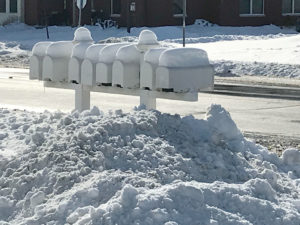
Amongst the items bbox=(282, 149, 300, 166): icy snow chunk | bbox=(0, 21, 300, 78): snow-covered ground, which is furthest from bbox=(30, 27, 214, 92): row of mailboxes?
bbox=(0, 21, 300, 78): snow-covered ground

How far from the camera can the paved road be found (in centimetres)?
1550

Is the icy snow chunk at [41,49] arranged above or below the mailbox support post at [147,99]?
above

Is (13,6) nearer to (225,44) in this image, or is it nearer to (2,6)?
(2,6)

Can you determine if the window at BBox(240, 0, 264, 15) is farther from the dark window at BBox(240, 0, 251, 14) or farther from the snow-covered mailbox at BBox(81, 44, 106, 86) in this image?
the snow-covered mailbox at BBox(81, 44, 106, 86)

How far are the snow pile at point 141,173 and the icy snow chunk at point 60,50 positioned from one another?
232cm

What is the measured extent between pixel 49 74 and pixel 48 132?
3001 millimetres

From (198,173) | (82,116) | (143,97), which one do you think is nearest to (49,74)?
(143,97)

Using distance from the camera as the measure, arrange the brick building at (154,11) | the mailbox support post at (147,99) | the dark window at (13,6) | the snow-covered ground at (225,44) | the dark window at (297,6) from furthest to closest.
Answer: the dark window at (13,6) < the dark window at (297,6) < the brick building at (154,11) < the snow-covered ground at (225,44) < the mailbox support post at (147,99)

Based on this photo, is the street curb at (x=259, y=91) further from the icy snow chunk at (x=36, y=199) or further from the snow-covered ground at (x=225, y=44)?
the icy snow chunk at (x=36, y=199)

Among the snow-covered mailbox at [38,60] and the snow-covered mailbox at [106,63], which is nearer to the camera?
the snow-covered mailbox at [106,63]

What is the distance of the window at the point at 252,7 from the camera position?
163 ft

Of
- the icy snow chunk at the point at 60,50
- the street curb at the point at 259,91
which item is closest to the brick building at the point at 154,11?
the street curb at the point at 259,91

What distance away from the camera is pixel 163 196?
6.86 metres

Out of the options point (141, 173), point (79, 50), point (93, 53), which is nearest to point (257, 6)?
point (79, 50)
